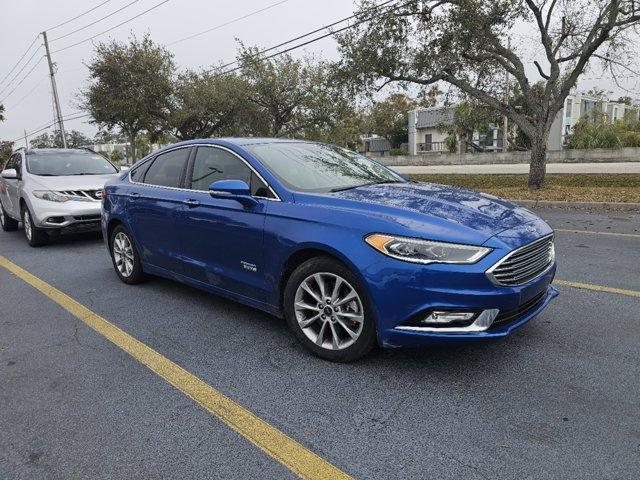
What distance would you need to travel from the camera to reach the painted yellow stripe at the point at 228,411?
2.34 meters

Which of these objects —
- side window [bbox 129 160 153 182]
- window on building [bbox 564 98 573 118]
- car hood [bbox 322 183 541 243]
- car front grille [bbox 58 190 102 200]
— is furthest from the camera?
window on building [bbox 564 98 573 118]

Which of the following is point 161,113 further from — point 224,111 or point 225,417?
point 225,417

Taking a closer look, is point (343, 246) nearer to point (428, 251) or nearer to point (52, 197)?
point (428, 251)

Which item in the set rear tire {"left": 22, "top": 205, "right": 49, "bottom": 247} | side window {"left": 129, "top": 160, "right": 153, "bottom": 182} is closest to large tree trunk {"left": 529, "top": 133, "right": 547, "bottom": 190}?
side window {"left": 129, "top": 160, "right": 153, "bottom": 182}

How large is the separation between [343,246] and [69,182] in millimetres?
6466

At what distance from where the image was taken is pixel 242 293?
3955 mm

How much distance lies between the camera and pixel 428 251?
292 centimetres

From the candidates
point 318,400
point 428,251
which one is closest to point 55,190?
point 318,400

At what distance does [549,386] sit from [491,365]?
0.39 meters

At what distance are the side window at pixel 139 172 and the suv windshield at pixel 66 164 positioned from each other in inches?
150

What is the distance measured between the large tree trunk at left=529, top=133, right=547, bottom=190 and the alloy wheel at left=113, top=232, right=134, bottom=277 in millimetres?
12060

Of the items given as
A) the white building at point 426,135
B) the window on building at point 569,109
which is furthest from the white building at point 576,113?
the white building at point 426,135

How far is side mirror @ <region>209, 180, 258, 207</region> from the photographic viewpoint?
3.71 meters

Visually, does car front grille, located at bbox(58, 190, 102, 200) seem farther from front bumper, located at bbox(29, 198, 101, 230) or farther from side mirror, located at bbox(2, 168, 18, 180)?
side mirror, located at bbox(2, 168, 18, 180)
